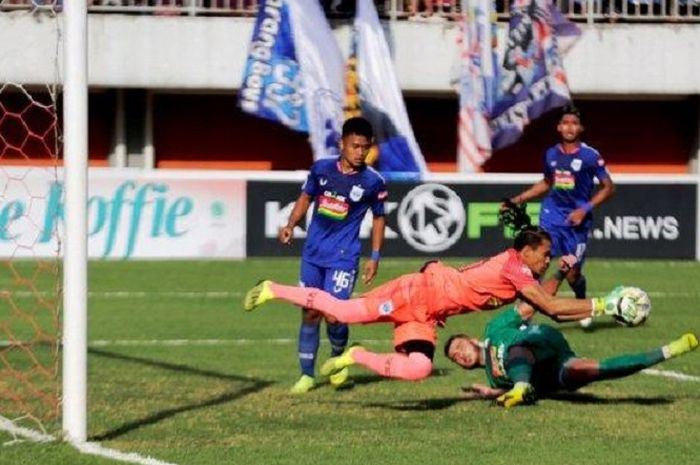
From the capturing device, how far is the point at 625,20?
33.7 m

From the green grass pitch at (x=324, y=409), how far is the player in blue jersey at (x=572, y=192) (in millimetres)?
796

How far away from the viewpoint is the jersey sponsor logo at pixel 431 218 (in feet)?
86.6

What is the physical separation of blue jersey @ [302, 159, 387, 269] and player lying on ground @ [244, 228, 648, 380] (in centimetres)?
139

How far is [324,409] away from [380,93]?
67.0 ft

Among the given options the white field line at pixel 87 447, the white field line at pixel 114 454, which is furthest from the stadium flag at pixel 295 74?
the white field line at pixel 114 454

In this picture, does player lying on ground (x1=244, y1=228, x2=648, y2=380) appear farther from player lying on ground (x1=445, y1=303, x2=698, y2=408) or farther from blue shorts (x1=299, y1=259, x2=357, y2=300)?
blue shorts (x1=299, y1=259, x2=357, y2=300)

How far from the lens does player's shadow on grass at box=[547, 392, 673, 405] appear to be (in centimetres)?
1224

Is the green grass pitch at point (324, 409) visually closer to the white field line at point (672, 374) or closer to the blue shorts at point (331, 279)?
the white field line at point (672, 374)

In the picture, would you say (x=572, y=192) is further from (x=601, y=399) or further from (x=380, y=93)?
(x=380, y=93)

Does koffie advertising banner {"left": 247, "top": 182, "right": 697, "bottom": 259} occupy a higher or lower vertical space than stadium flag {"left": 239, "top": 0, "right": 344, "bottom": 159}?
lower

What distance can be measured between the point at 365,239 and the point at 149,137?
9.55 m

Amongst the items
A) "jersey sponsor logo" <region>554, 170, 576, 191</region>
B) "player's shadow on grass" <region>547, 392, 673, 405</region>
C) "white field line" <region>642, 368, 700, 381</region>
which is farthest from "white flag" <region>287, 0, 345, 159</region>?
"player's shadow on grass" <region>547, 392, 673, 405</region>

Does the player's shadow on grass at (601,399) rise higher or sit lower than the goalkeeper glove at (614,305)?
lower

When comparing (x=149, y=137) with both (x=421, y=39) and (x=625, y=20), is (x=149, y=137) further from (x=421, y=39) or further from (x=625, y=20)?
(x=625, y=20)
